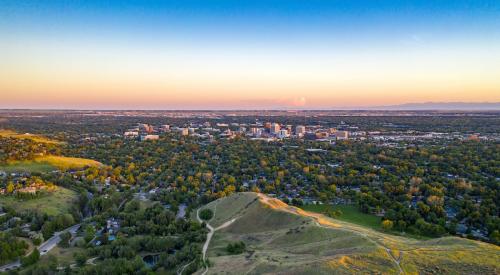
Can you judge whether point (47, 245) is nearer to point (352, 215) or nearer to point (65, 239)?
point (65, 239)

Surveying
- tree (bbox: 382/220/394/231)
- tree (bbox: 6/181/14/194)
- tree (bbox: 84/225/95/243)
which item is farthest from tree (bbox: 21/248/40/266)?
tree (bbox: 382/220/394/231)

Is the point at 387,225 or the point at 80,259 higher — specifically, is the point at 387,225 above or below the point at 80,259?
above

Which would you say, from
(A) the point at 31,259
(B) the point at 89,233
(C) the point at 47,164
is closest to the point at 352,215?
(B) the point at 89,233

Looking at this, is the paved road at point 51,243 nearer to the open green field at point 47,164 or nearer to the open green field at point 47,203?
the open green field at point 47,203

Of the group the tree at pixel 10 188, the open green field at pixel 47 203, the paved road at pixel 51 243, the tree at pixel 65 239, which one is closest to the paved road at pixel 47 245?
the paved road at pixel 51 243

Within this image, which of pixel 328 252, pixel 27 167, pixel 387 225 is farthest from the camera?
pixel 27 167

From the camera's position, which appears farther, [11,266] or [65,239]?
[65,239]

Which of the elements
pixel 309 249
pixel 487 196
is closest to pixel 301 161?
pixel 487 196
